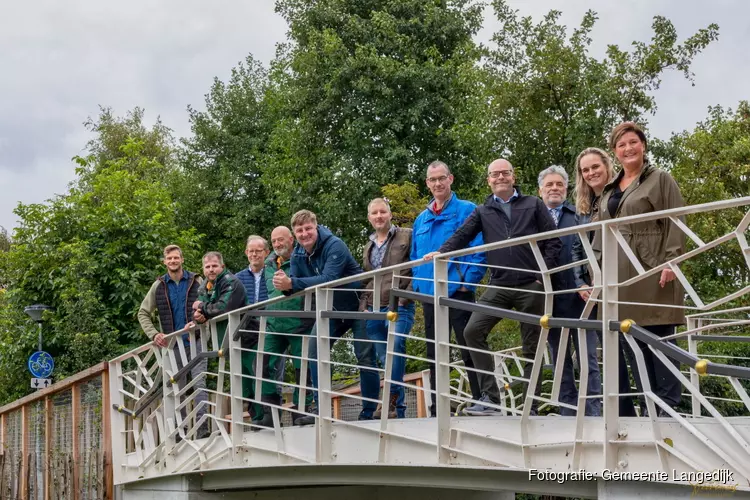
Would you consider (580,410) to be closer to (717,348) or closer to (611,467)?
(611,467)

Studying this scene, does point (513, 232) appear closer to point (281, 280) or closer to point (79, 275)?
point (281, 280)

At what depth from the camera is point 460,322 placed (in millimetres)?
6273

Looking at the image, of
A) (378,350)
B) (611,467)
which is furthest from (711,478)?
(378,350)

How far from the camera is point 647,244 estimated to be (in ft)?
16.0

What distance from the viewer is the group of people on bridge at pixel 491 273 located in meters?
4.88

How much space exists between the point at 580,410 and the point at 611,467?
283mm

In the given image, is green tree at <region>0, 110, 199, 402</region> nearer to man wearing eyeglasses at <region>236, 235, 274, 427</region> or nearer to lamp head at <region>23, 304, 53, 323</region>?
lamp head at <region>23, 304, 53, 323</region>

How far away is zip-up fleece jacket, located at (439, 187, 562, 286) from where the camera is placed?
573cm

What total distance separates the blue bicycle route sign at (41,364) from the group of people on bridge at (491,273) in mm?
8136

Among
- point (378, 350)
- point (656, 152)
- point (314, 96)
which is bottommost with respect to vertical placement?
point (378, 350)

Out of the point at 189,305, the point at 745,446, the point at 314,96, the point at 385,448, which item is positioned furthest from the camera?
the point at 314,96

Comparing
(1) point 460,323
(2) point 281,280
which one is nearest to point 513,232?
(1) point 460,323

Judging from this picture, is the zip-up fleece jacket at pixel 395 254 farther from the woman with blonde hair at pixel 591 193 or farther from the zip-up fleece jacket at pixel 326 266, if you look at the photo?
the woman with blonde hair at pixel 591 193

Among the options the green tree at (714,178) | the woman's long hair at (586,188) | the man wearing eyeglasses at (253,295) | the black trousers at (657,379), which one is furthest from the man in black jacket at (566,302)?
the green tree at (714,178)
